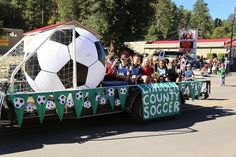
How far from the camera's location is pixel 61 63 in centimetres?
762

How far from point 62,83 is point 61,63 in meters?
0.41

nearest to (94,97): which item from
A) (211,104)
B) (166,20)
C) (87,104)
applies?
(87,104)

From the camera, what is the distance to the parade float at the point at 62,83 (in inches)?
278

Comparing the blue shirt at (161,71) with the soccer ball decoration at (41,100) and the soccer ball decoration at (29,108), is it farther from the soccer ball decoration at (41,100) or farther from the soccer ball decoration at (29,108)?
the soccer ball decoration at (29,108)

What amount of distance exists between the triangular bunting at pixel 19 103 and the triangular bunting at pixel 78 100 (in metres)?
1.04

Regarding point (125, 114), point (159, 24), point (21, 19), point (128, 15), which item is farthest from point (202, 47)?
point (125, 114)

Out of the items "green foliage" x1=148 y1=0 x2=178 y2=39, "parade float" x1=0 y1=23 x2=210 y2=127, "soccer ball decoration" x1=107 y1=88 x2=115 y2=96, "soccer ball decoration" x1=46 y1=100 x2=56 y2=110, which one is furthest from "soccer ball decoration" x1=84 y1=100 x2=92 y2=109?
"green foliage" x1=148 y1=0 x2=178 y2=39

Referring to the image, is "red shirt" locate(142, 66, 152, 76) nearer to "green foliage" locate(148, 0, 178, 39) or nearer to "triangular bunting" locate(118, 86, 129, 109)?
"triangular bunting" locate(118, 86, 129, 109)

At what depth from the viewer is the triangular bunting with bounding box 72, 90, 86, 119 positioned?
296 inches

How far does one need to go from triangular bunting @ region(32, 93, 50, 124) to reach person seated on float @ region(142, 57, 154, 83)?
3.22 meters

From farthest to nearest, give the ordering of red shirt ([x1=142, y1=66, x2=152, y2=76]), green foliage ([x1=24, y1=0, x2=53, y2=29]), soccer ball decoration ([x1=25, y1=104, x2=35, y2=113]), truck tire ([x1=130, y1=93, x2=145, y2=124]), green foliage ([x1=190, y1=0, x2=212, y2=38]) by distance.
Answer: green foliage ([x1=190, y1=0, x2=212, y2=38]), green foliage ([x1=24, y1=0, x2=53, y2=29]), red shirt ([x1=142, y1=66, x2=152, y2=76]), truck tire ([x1=130, y1=93, x2=145, y2=124]), soccer ball decoration ([x1=25, y1=104, x2=35, y2=113])

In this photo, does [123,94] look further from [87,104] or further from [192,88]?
[192,88]

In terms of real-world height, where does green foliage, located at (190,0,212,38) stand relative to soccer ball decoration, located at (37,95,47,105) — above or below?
above

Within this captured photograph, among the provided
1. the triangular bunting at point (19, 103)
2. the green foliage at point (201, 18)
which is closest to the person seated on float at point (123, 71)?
the triangular bunting at point (19, 103)
